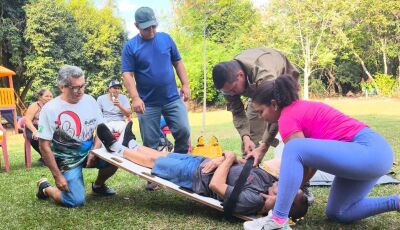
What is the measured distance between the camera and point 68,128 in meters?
4.04

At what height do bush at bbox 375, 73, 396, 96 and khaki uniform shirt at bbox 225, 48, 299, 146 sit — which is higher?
khaki uniform shirt at bbox 225, 48, 299, 146

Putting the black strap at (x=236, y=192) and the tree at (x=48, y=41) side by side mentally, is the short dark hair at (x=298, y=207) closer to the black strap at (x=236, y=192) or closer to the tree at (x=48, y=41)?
the black strap at (x=236, y=192)

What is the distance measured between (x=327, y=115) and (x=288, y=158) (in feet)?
1.35

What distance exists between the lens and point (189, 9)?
110ft

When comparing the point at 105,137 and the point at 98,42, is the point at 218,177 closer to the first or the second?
the point at 105,137

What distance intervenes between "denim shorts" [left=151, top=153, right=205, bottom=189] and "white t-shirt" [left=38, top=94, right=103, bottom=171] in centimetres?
87

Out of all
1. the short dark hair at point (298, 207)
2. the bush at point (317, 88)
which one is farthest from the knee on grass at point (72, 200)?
the bush at point (317, 88)

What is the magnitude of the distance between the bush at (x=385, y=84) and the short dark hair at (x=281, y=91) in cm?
2819

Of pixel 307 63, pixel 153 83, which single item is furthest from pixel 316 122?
pixel 307 63

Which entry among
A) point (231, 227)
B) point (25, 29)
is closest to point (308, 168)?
point (231, 227)

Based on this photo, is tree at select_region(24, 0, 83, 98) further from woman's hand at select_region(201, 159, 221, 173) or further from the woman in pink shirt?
the woman in pink shirt

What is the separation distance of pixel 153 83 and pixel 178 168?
54.6 inches

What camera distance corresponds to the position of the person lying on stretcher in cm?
319

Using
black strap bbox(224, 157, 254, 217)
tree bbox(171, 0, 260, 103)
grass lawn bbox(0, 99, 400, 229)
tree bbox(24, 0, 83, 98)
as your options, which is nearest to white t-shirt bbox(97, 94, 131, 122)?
grass lawn bbox(0, 99, 400, 229)
